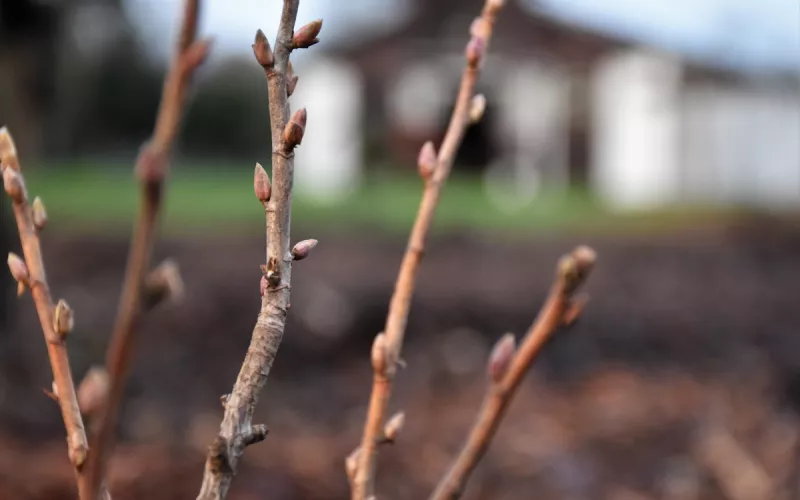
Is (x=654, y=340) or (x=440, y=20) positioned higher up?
(x=440, y=20)

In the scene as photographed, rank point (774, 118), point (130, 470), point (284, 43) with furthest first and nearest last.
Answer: point (774, 118) → point (130, 470) → point (284, 43)

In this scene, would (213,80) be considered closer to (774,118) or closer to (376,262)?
(774,118)

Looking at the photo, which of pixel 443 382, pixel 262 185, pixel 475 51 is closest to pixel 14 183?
pixel 262 185

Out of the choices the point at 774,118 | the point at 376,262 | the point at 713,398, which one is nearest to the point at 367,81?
the point at 774,118

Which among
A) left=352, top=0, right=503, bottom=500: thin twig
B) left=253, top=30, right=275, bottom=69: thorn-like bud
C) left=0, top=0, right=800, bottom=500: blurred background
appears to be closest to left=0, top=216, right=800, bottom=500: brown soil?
left=0, top=0, right=800, bottom=500: blurred background

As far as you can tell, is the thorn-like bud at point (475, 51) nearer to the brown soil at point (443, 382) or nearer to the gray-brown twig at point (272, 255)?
the gray-brown twig at point (272, 255)

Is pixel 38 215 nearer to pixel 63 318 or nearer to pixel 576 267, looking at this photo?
pixel 63 318
